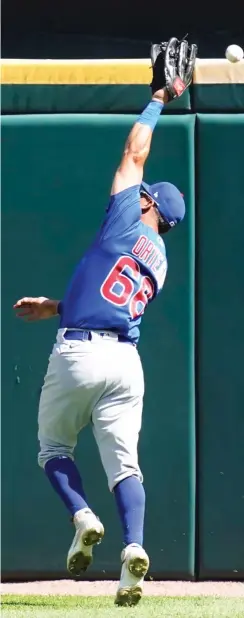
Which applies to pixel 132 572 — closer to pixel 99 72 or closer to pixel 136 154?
pixel 136 154

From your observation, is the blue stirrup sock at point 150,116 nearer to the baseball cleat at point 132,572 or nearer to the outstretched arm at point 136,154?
the outstretched arm at point 136,154

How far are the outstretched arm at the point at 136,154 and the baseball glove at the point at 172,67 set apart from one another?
14 cm

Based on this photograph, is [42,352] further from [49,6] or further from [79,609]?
[49,6]

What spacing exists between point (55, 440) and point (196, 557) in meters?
1.28

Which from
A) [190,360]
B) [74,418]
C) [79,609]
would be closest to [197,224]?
[190,360]

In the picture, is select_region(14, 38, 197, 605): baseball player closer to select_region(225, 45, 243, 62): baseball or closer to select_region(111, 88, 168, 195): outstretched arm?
select_region(111, 88, 168, 195): outstretched arm

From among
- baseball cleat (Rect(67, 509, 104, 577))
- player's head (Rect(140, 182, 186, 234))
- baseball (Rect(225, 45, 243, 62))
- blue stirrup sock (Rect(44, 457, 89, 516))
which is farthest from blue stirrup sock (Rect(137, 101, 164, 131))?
baseball cleat (Rect(67, 509, 104, 577))

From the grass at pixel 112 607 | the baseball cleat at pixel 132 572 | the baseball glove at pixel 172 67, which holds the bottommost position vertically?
the grass at pixel 112 607

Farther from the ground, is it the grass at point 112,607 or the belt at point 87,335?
the belt at point 87,335

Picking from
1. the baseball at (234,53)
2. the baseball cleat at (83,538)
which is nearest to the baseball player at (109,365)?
the baseball cleat at (83,538)

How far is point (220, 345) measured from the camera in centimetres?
568

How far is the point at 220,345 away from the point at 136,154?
4.04 feet

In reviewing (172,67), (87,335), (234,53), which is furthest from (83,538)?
(234,53)

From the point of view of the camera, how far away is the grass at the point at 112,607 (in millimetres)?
4496
